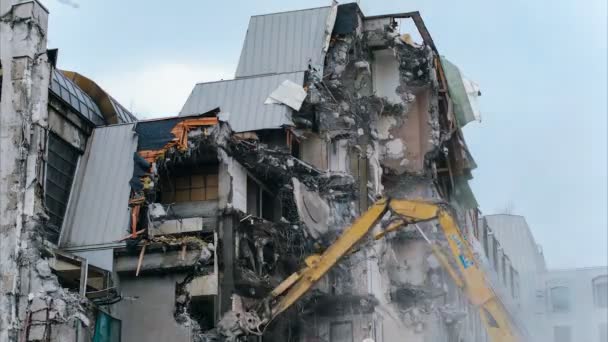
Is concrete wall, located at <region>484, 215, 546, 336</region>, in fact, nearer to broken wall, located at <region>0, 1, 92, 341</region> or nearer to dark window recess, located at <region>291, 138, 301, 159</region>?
dark window recess, located at <region>291, 138, 301, 159</region>

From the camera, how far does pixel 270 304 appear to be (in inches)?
999

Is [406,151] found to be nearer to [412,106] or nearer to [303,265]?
[412,106]

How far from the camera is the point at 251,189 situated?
27594 mm

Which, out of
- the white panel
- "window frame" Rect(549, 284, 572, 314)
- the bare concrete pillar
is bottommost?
the bare concrete pillar

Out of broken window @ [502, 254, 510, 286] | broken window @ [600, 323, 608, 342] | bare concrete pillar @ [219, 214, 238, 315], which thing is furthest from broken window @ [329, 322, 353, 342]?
broken window @ [600, 323, 608, 342]

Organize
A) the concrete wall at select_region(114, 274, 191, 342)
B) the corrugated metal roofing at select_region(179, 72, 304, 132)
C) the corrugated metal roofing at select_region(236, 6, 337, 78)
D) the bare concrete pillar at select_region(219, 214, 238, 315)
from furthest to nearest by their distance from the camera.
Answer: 1. the corrugated metal roofing at select_region(236, 6, 337, 78)
2. the corrugated metal roofing at select_region(179, 72, 304, 132)
3. the bare concrete pillar at select_region(219, 214, 238, 315)
4. the concrete wall at select_region(114, 274, 191, 342)

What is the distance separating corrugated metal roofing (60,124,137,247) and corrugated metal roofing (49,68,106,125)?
92cm

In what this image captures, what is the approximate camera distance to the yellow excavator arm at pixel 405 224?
78.6ft

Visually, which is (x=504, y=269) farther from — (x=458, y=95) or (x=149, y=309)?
(x=149, y=309)

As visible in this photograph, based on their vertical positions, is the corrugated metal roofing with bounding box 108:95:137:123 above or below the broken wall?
above

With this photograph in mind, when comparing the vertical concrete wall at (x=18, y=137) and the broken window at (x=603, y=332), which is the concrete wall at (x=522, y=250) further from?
the vertical concrete wall at (x=18, y=137)

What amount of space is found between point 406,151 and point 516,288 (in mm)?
32530

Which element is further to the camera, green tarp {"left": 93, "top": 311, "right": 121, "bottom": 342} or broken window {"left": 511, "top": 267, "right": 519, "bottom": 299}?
broken window {"left": 511, "top": 267, "right": 519, "bottom": 299}

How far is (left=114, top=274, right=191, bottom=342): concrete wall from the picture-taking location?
23.8 m
